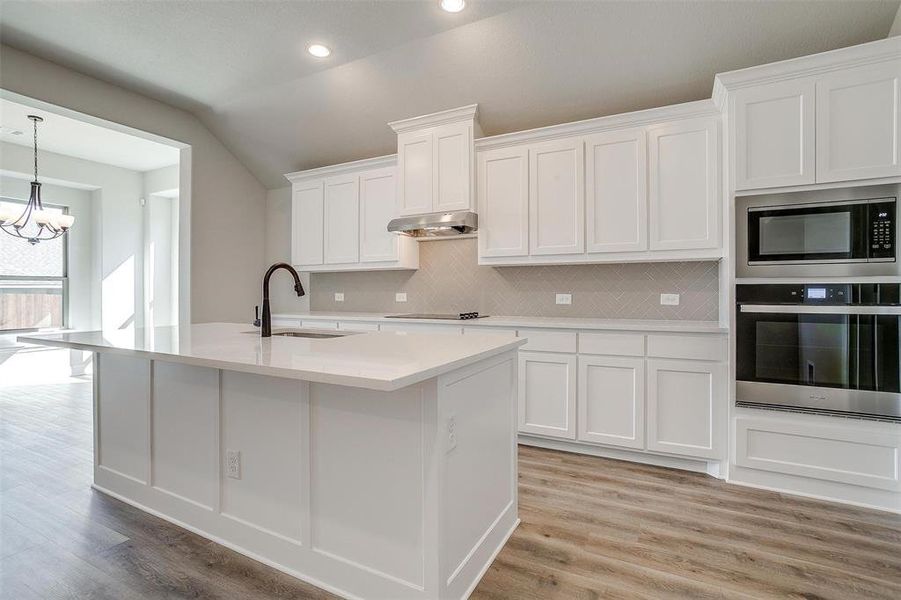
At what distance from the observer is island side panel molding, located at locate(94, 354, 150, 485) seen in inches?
89.4

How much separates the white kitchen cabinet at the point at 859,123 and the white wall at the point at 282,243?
474 cm

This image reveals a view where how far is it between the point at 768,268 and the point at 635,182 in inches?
40.1

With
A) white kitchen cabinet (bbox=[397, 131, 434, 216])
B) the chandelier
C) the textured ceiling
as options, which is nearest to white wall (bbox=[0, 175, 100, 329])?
the chandelier

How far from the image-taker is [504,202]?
3.55 m

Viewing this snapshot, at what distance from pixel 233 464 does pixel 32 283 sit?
5.89m

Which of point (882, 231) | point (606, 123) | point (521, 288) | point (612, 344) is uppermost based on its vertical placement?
point (606, 123)

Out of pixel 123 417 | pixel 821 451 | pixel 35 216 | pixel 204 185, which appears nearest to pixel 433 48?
pixel 204 185

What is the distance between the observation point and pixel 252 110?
404cm

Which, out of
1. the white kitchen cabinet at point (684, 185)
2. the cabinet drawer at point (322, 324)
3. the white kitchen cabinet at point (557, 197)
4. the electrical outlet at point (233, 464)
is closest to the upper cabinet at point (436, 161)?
the white kitchen cabinet at point (557, 197)

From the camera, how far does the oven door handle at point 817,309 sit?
2248mm

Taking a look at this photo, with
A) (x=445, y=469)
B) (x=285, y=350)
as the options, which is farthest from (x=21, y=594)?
(x=445, y=469)

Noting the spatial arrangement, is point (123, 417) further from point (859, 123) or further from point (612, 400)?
point (859, 123)

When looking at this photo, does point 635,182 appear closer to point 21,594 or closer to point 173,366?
point 173,366

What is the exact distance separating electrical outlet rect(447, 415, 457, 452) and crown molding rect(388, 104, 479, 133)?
2.76 meters
